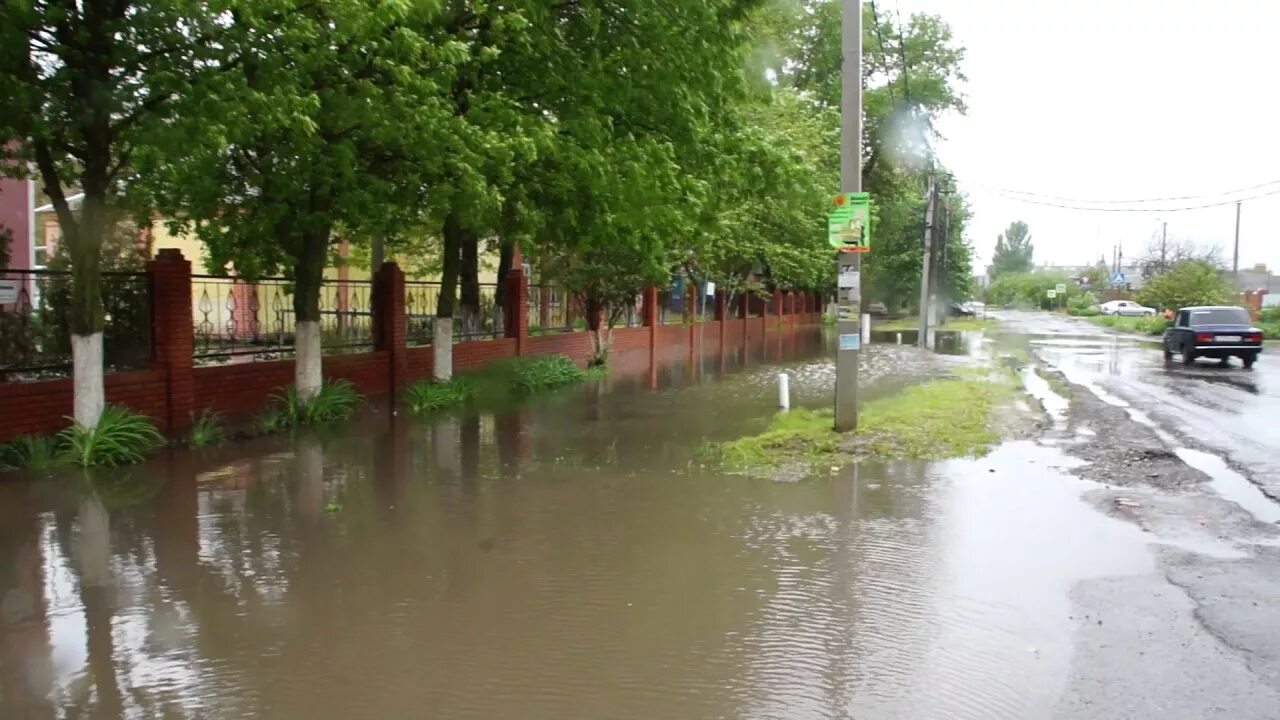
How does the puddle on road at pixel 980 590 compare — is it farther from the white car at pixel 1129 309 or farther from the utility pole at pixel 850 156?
the white car at pixel 1129 309

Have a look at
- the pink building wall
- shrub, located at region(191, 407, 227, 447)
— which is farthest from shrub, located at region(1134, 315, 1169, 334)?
the pink building wall

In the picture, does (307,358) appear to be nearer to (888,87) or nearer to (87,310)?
(87,310)

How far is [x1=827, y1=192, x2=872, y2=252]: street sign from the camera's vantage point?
11.1 m

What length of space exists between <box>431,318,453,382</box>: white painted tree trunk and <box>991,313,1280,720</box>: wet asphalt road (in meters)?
9.46

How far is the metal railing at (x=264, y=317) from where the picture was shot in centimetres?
1273

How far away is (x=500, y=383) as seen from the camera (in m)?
16.9

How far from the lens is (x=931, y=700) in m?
4.26

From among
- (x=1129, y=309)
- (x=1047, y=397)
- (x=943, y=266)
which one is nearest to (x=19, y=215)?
(x=1047, y=397)

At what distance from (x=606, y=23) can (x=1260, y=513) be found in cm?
873

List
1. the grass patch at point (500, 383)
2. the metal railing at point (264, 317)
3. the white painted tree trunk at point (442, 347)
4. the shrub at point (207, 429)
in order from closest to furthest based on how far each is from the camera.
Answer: the shrub at point (207, 429)
the metal railing at point (264, 317)
the grass patch at point (500, 383)
the white painted tree trunk at point (442, 347)

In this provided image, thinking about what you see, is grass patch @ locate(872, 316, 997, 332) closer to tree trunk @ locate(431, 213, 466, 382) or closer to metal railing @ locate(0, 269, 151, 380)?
tree trunk @ locate(431, 213, 466, 382)

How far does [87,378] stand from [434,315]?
28.2 ft

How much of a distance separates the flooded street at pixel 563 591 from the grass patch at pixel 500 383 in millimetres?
4347

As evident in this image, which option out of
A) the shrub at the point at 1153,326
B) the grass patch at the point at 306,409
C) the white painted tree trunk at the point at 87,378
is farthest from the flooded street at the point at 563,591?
the shrub at the point at 1153,326
